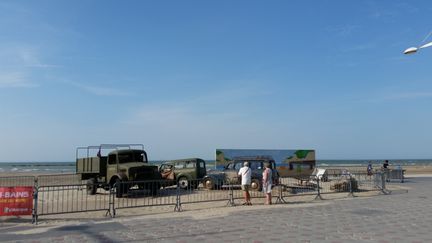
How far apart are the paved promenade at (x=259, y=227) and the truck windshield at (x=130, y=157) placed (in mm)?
7595

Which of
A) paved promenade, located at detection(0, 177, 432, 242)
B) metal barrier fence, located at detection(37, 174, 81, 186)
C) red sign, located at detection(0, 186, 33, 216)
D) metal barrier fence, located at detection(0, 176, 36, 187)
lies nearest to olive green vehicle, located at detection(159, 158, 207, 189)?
paved promenade, located at detection(0, 177, 432, 242)

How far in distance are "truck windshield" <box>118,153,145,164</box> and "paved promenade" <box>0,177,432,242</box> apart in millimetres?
7595

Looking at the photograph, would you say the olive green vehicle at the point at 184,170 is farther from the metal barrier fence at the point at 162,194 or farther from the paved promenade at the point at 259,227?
the paved promenade at the point at 259,227

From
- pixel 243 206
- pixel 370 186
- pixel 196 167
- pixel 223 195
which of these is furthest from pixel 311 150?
pixel 243 206

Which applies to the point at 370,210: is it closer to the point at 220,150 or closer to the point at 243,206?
the point at 243,206

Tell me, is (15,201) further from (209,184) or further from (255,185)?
(255,185)

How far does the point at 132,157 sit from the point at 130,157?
11cm

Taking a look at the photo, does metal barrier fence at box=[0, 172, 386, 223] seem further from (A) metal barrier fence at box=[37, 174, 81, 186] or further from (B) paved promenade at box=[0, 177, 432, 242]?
(A) metal barrier fence at box=[37, 174, 81, 186]

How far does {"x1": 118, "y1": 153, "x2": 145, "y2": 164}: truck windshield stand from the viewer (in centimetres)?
2003

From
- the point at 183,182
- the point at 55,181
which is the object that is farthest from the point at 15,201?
the point at 55,181

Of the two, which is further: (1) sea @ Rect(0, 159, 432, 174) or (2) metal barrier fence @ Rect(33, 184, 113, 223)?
(1) sea @ Rect(0, 159, 432, 174)

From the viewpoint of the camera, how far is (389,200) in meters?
15.9

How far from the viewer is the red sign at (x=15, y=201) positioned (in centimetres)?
1224

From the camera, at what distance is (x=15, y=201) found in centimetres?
1231
